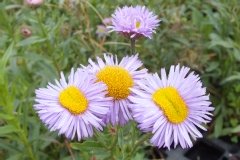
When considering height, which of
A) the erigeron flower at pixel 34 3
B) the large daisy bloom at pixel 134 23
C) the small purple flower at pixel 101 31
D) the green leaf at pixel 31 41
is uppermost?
the erigeron flower at pixel 34 3

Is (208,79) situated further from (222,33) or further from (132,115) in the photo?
(132,115)

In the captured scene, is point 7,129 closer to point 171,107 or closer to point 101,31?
point 171,107

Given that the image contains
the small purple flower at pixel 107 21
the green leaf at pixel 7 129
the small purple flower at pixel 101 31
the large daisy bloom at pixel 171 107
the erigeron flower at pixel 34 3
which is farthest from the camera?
the small purple flower at pixel 101 31

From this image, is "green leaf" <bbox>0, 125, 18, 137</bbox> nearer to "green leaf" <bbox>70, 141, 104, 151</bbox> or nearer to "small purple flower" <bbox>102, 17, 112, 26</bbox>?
"green leaf" <bbox>70, 141, 104, 151</bbox>

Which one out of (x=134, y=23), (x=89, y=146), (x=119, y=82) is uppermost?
(x=134, y=23)

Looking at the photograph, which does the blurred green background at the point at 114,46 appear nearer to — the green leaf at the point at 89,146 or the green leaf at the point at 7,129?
the green leaf at the point at 7,129

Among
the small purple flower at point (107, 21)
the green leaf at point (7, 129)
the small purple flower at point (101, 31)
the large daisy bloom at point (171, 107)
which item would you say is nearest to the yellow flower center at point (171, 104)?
the large daisy bloom at point (171, 107)

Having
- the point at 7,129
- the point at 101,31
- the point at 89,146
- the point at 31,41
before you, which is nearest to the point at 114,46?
the point at 101,31
